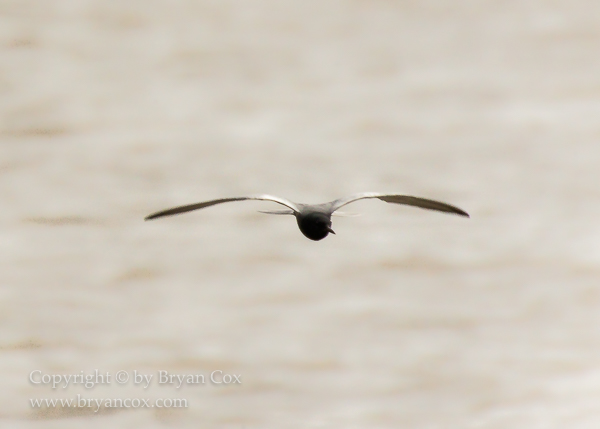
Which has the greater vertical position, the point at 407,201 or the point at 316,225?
the point at 407,201

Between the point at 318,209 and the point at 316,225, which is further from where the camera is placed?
the point at 318,209

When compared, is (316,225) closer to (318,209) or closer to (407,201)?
(318,209)

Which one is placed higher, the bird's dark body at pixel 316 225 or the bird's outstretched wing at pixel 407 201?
the bird's outstretched wing at pixel 407 201

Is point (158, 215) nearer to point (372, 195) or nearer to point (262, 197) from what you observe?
point (262, 197)

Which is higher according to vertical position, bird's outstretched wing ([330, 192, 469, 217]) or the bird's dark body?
bird's outstretched wing ([330, 192, 469, 217])

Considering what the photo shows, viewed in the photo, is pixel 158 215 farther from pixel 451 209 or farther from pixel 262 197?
pixel 451 209

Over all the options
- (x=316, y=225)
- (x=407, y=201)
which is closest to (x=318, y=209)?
(x=316, y=225)

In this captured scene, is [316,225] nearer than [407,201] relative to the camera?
Yes

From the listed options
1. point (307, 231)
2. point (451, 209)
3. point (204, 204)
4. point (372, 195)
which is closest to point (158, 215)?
point (204, 204)

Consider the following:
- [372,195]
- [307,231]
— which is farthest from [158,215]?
[372,195]
